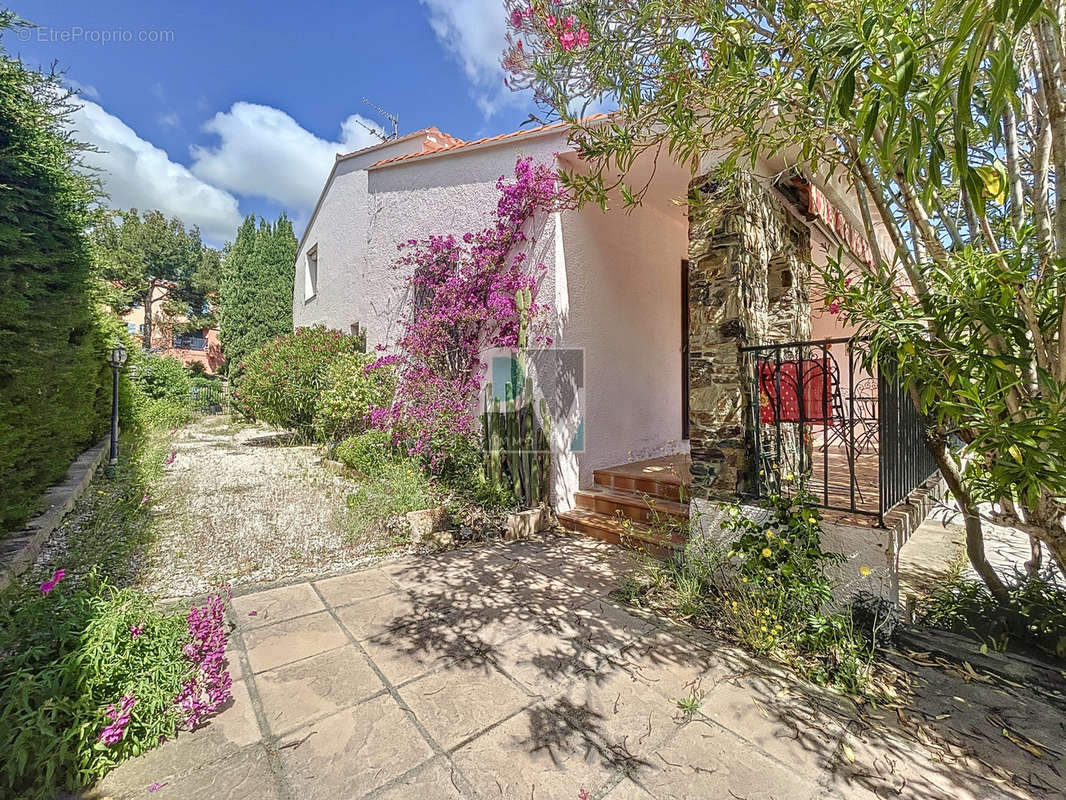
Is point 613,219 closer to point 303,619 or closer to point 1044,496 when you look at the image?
point 1044,496

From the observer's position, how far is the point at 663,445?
7.48 metres

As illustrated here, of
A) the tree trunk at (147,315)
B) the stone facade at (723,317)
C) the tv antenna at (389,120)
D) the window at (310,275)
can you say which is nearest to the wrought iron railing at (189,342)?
the tree trunk at (147,315)

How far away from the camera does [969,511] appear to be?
9.61 feet

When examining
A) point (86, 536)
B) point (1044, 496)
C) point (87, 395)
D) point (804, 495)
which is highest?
point (87, 395)

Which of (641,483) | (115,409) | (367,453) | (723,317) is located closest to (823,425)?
(723,317)

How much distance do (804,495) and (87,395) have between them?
981 centimetres

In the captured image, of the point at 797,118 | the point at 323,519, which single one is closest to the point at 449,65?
the point at 797,118

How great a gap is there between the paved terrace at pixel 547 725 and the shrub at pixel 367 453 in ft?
12.7

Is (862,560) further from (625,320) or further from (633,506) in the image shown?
(625,320)

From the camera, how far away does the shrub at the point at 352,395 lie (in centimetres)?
873

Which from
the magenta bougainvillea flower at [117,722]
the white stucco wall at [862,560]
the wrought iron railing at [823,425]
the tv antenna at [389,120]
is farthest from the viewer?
the tv antenna at [389,120]

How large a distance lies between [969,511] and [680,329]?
5.35 metres

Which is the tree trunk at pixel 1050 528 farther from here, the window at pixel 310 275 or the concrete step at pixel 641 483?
the window at pixel 310 275

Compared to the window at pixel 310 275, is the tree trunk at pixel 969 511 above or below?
below
